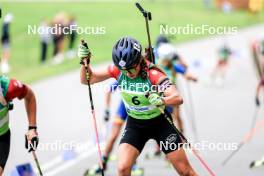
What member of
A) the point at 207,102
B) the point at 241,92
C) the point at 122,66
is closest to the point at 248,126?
the point at 207,102

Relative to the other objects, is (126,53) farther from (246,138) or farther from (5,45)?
(5,45)

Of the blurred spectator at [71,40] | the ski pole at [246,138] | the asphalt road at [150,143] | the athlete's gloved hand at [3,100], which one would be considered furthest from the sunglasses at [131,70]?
the blurred spectator at [71,40]

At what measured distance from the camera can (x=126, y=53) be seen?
8.07m

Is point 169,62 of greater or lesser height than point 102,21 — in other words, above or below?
below

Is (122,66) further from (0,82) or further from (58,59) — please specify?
(58,59)

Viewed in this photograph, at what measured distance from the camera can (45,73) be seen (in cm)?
2317

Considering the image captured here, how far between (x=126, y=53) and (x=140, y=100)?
1.96 ft

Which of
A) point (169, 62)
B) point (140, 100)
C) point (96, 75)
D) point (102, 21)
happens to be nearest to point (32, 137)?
point (96, 75)

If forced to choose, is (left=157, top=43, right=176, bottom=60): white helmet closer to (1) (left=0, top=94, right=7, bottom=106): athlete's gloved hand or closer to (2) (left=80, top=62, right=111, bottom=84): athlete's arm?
(2) (left=80, top=62, right=111, bottom=84): athlete's arm

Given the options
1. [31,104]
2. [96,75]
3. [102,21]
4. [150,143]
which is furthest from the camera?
[102,21]

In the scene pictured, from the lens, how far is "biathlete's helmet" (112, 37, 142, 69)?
8.03 meters

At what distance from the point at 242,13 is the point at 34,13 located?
10963mm

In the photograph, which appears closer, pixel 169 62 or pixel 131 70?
pixel 131 70

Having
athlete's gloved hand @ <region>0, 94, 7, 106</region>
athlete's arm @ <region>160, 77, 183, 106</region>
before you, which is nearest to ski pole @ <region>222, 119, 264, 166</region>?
athlete's arm @ <region>160, 77, 183, 106</region>
